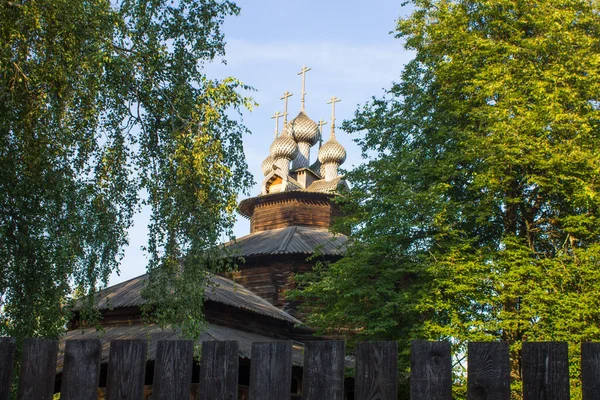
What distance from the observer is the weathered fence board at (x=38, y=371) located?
107 inches

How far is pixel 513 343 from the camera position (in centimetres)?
1438

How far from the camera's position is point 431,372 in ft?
7.91

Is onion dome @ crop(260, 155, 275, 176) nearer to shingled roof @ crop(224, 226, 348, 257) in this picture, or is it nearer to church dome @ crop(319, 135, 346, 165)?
church dome @ crop(319, 135, 346, 165)

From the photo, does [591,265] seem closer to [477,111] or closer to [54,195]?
[477,111]

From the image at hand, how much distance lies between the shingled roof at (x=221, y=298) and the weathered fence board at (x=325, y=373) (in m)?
16.6

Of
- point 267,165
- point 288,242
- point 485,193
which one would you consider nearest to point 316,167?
point 267,165

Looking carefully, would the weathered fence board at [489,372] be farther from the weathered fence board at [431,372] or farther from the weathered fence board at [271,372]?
the weathered fence board at [271,372]

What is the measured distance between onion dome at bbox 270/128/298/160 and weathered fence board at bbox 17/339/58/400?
30271mm

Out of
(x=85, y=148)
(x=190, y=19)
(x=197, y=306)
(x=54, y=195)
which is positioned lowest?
(x=197, y=306)

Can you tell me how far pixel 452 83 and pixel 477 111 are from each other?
6.02 ft

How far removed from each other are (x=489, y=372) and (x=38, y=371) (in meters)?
1.77

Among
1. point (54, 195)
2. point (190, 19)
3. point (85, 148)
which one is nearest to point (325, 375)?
point (54, 195)

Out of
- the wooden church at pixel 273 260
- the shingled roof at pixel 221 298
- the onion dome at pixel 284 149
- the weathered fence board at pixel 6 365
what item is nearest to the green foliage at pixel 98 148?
the wooden church at pixel 273 260

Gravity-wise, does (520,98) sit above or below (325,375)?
above
